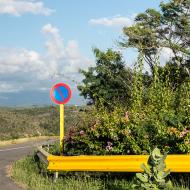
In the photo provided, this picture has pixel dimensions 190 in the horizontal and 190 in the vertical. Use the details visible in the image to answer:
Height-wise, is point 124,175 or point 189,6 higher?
point 189,6

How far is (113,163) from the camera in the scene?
36.4 feet

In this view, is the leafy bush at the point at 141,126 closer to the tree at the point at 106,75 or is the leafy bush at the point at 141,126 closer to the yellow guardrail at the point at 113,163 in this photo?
the yellow guardrail at the point at 113,163

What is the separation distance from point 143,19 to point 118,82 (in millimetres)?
11751

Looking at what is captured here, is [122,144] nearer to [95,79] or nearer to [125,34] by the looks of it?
[95,79]

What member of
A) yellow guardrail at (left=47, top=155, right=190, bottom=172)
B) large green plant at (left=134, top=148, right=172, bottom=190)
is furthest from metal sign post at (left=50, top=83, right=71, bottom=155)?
large green plant at (left=134, top=148, right=172, bottom=190)

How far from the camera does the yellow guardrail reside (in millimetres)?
10328

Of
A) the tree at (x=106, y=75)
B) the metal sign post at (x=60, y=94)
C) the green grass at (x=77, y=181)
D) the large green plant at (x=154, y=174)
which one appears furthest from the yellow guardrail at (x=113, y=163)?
the tree at (x=106, y=75)

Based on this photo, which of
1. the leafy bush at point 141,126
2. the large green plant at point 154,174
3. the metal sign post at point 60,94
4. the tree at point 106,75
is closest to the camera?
the large green plant at point 154,174

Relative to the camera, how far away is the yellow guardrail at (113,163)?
407 inches

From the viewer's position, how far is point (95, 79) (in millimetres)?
41531

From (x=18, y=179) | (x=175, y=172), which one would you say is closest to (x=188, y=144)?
(x=175, y=172)

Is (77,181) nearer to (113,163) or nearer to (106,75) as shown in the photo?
(113,163)

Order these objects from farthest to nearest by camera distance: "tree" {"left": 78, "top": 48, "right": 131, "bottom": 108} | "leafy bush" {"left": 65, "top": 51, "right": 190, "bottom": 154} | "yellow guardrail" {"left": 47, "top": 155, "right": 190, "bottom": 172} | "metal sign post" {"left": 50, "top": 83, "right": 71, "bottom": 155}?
"tree" {"left": 78, "top": 48, "right": 131, "bottom": 108} < "metal sign post" {"left": 50, "top": 83, "right": 71, "bottom": 155} < "leafy bush" {"left": 65, "top": 51, "right": 190, "bottom": 154} < "yellow guardrail" {"left": 47, "top": 155, "right": 190, "bottom": 172}

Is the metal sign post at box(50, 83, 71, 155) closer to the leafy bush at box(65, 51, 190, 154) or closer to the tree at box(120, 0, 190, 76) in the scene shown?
the leafy bush at box(65, 51, 190, 154)
